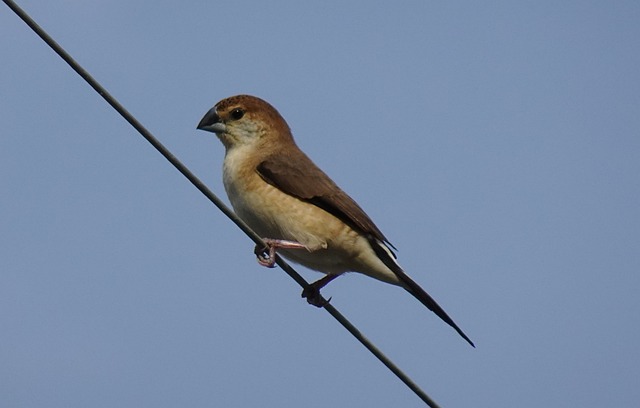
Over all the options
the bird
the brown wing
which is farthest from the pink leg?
the brown wing

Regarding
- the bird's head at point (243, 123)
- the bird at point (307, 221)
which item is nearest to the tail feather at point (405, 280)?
the bird at point (307, 221)

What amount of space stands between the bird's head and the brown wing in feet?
1.50

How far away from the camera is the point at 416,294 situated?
296 inches

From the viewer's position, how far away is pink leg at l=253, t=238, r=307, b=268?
→ 286 inches

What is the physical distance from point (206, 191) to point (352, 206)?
2.64 m

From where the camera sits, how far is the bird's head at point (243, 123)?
840 centimetres

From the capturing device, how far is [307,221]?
24.8ft

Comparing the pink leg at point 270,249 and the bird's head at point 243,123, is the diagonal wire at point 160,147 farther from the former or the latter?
the bird's head at point 243,123

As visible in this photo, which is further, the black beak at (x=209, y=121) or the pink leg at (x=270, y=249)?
the black beak at (x=209, y=121)

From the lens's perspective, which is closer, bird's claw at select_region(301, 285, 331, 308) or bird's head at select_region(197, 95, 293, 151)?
bird's claw at select_region(301, 285, 331, 308)

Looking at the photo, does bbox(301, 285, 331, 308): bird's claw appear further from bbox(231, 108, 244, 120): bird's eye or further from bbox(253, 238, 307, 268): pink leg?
bbox(231, 108, 244, 120): bird's eye

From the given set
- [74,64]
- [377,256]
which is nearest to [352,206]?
[377,256]

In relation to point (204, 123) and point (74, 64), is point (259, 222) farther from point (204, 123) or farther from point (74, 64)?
point (74, 64)

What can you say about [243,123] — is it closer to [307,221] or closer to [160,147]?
[307,221]
